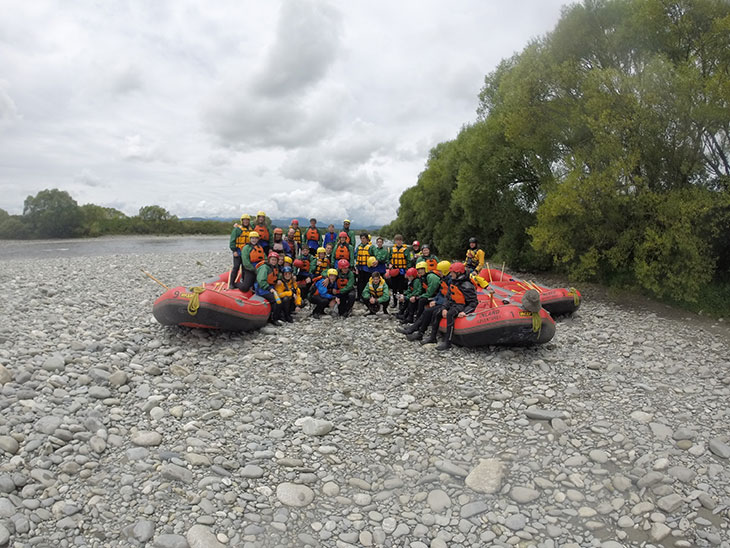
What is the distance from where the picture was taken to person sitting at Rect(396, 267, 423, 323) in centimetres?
1096

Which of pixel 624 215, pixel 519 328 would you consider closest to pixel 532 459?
pixel 519 328

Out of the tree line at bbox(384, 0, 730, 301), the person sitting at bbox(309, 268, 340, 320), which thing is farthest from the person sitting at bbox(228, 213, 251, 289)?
the tree line at bbox(384, 0, 730, 301)

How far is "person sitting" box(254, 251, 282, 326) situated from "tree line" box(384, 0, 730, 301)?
9608 millimetres

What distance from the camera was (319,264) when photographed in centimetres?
1275

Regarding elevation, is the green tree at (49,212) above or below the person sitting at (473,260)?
above

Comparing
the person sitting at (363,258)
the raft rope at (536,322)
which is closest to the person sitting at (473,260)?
the person sitting at (363,258)

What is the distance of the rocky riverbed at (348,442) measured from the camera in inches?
183

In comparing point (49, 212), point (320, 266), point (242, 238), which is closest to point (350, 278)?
point (320, 266)

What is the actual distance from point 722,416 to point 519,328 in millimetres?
3305

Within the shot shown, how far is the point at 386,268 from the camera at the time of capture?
13.5m

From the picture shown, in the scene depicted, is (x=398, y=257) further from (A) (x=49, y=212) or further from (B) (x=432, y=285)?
(A) (x=49, y=212)

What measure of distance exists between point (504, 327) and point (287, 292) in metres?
5.19

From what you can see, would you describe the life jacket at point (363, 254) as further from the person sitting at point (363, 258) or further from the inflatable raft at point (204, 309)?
the inflatable raft at point (204, 309)

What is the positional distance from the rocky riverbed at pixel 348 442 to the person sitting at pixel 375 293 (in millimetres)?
2159
